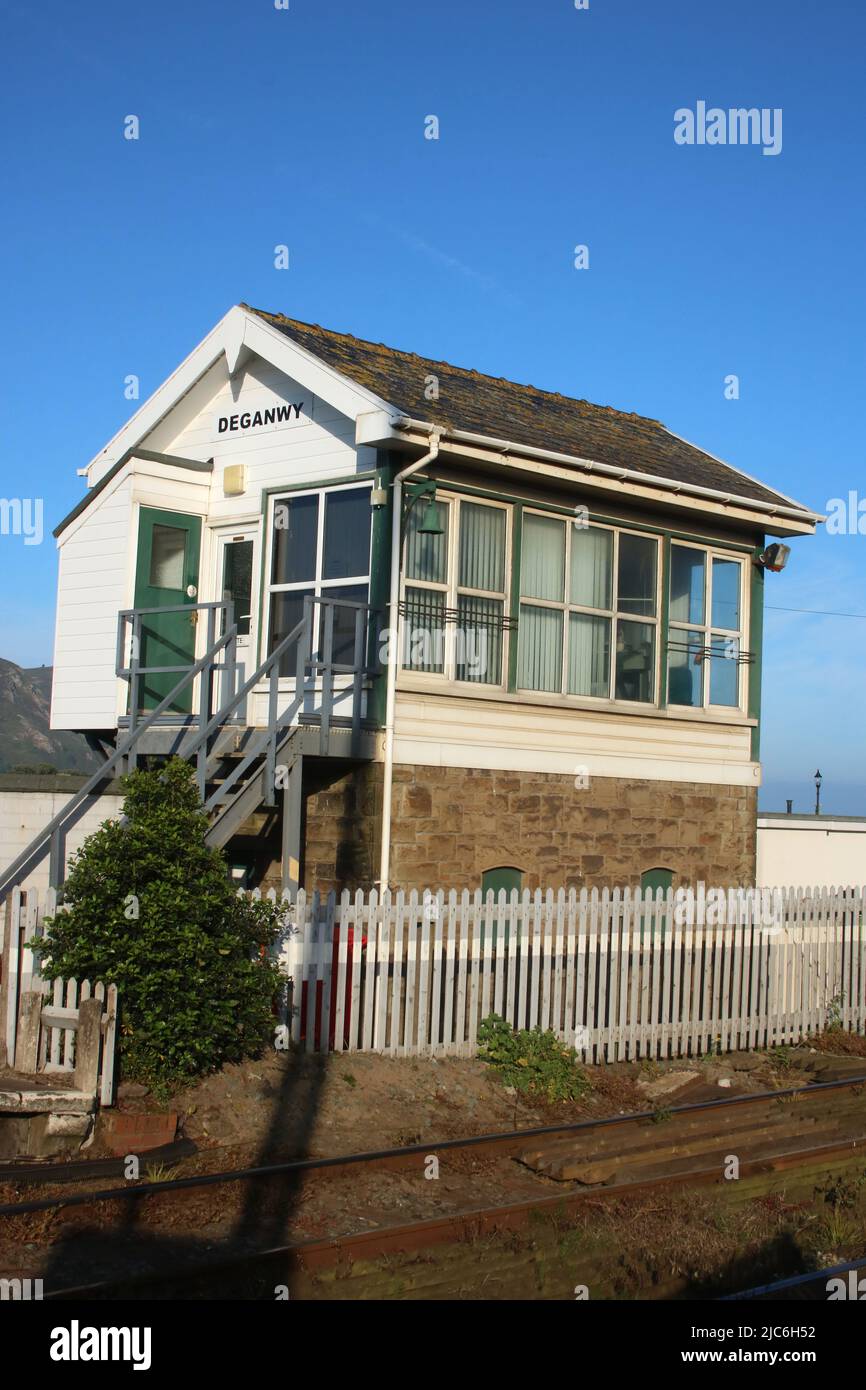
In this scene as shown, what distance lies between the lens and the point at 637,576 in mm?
16125

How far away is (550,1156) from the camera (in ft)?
32.4

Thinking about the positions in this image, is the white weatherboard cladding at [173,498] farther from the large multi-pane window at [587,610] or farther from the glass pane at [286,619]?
the large multi-pane window at [587,610]

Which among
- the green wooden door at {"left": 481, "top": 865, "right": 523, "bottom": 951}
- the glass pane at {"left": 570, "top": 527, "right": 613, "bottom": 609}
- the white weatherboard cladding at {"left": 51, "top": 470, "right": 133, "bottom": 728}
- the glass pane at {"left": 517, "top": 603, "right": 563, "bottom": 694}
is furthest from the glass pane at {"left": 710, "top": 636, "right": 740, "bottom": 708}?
the white weatherboard cladding at {"left": 51, "top": 470, "right": 133, "bottom": 728}

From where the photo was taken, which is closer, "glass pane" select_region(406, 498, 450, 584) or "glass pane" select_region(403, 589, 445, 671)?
"glass pane" select_region(406, 498, 450, 584)

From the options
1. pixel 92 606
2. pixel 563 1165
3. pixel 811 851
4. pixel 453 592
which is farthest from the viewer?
pixel 811 851

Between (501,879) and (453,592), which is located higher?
(453,592)

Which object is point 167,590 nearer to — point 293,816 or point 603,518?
point 293,816

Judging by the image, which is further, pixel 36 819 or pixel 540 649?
pixel 540 649

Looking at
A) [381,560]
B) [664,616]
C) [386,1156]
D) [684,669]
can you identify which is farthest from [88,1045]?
[684,669]

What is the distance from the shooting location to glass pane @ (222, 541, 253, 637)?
50.6 feet

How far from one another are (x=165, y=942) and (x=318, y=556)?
18.4ft

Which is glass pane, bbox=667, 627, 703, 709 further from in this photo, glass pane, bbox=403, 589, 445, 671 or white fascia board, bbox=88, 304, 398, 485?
white fascia board, bbox=88, 304, 398, 485
